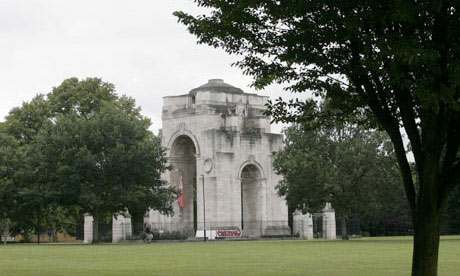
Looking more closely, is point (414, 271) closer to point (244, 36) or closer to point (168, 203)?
point (244, 36)

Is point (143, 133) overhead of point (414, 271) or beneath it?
overhead

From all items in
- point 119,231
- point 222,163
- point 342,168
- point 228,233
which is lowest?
point 228,233

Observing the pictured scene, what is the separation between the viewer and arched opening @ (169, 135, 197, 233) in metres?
78.2

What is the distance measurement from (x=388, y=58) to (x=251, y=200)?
205ft

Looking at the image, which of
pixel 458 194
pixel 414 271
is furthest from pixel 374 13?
pixel 458 194

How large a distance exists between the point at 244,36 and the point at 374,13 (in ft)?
11.9

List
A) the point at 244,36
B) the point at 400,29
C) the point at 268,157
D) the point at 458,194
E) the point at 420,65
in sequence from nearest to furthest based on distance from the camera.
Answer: the point at 420,65
the point at 400,29
the point at 244,36
the point at 458,194
the point at 268,157

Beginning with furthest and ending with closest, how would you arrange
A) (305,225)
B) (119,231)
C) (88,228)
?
(305,225) < (88,228) < (119,231)

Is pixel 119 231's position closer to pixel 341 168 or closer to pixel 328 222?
pixel 328 222

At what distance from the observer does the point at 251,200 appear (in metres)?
78.7

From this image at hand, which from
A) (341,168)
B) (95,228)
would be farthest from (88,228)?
(341,168)

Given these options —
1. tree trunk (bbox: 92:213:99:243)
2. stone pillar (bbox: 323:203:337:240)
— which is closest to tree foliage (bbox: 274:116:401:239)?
stone pillar (bbox: 323:203:337:240)

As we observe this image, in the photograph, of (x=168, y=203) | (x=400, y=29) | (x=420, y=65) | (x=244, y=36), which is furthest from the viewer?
(x=168, y=203)

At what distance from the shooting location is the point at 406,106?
1731 cm
